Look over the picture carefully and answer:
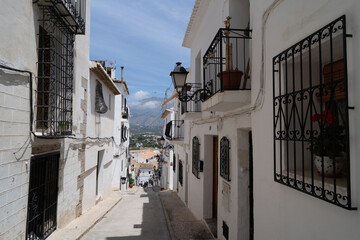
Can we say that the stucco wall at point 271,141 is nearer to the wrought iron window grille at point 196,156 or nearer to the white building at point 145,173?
the wrought iron window grille at point 196,156

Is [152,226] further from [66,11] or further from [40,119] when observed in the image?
[66,11]

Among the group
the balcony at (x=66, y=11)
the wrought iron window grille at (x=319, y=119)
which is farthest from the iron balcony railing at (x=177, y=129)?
the wrought iron window grille at (x=319, y=119)

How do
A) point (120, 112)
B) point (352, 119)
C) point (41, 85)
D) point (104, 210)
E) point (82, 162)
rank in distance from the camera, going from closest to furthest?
point (352, 119) < point (41, 85) < point (82, 162) < point (104, 210) < point (120, 112)

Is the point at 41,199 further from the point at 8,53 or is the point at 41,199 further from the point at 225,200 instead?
the point at 225,200

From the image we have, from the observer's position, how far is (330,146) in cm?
229

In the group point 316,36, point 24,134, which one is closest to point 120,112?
point 24,134

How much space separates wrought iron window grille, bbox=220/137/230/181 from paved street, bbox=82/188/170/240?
2.48 metres

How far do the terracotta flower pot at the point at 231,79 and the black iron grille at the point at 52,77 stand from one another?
323 cm

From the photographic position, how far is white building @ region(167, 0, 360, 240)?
2.12 metres

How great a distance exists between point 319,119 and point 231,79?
76.0 inches

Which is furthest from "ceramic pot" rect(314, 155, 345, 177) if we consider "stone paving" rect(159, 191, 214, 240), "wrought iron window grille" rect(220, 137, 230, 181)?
"stone paving" rect(159, 191, 214, 240)

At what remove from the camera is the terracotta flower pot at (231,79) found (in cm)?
429

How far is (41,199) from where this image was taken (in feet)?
18.2

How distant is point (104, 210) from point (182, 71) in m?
6.20
